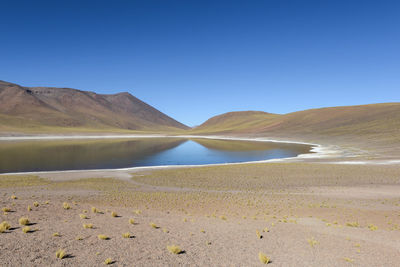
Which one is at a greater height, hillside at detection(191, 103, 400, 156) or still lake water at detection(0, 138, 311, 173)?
hillside at detection(191, 103, 400, 156)

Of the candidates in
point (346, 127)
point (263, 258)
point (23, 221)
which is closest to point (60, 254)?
point (23, 221)

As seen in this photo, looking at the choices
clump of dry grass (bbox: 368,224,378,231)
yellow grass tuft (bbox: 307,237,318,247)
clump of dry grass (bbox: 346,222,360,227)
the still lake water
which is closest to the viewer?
yellow grass tuft (bbox: 307,237,318,247)

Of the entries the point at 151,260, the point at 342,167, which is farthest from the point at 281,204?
the point at 342,167

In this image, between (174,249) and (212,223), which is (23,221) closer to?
(174,249)

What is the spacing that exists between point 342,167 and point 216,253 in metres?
29.6

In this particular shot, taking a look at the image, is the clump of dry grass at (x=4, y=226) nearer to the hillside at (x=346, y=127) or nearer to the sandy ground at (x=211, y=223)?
the sandy ground at (x=211, y=223)

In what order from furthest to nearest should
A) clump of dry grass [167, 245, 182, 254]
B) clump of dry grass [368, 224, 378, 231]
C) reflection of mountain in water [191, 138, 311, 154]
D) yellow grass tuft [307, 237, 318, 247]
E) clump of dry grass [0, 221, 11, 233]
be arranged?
reflection of mountain in water [191, 138, 311, 154] < clump of dry grass [368, 224, 378, 231] < yellow grass tuft [307, 237, 318, 247] < clump of dry grass [0, 221, 11, 233] < clump of dry grass [167, 245, 182, 254]

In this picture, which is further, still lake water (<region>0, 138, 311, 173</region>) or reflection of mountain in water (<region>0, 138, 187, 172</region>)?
still lake water (<region>0, 138, 311, 173</region>)

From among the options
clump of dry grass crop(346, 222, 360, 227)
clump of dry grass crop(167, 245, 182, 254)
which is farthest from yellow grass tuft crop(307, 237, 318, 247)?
clump of dry grass crop(167, 245, 182, 254)

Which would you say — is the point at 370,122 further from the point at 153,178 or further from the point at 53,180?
the point at 53,180

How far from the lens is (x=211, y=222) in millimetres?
13117

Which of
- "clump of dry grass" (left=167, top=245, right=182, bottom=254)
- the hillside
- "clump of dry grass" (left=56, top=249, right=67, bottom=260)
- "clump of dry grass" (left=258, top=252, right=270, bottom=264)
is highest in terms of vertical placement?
the hillside

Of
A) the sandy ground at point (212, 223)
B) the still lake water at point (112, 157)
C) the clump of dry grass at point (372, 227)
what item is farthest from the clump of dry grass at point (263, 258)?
the still lake water at point (112, 157)

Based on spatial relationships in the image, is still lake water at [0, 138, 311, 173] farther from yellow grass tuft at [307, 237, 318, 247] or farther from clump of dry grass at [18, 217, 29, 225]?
yellow grass tuft at [307, 237, 318, 247]
